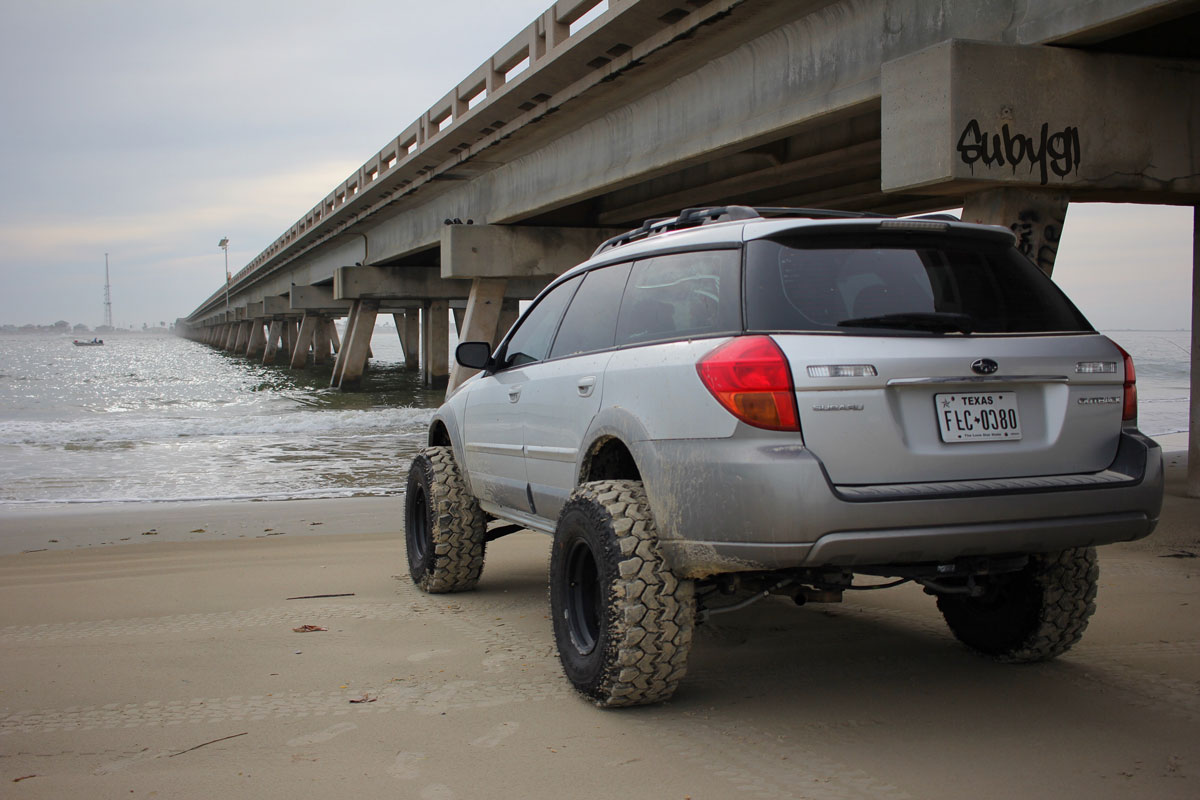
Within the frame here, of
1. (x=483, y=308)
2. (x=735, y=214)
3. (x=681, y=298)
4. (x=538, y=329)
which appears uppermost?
(x=483, y=308)

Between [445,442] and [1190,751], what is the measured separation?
14.2 ft

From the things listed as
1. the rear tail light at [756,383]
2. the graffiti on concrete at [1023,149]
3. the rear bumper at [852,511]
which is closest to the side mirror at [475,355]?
the rear bumper at [852,511]

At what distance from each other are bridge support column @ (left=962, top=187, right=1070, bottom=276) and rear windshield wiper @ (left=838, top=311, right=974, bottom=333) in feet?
15.7

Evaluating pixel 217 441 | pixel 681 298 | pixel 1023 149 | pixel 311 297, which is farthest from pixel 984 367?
pixel 311 297

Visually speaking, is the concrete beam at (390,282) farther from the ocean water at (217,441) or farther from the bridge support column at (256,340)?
the bridge support column at (256,340)

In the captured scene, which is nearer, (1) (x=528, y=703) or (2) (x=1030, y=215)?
(1) (x=528, y=703)

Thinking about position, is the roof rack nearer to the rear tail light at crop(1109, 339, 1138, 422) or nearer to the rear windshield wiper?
the rear windshield wiper

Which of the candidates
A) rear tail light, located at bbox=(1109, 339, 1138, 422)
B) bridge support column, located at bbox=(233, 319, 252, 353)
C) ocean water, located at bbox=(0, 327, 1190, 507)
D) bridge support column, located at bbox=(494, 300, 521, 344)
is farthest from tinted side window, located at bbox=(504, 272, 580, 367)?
bridge support column, located at bbox=(233, 319, 252, 353)

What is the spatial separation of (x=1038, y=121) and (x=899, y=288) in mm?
4911

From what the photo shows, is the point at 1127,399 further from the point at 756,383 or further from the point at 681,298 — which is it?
the point at 681,298

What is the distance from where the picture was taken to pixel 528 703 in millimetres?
3973

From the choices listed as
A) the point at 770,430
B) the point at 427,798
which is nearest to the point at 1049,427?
the point at 770,430

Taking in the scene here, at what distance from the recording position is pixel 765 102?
11.4 m

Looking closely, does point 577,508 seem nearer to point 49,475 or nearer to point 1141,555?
point 1141,555
